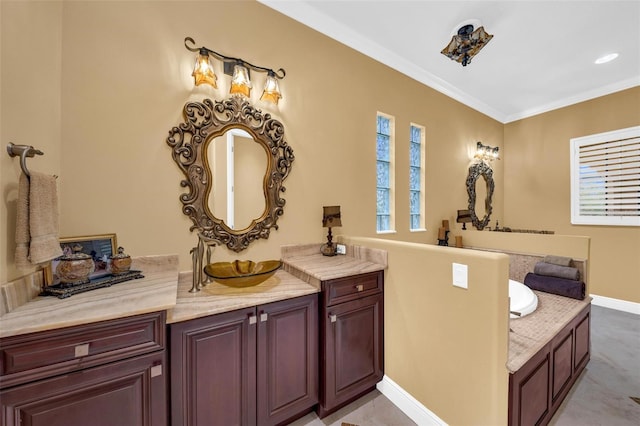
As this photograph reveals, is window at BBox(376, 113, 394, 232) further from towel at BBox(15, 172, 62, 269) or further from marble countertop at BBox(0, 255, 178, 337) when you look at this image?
towel at BBox(15, 172, 62, 269)

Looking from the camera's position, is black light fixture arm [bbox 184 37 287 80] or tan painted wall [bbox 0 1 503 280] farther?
black light fixture arm [bbox 184 37 287 80]

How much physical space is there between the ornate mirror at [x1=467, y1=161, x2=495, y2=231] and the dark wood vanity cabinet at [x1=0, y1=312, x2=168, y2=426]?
4.30 metres

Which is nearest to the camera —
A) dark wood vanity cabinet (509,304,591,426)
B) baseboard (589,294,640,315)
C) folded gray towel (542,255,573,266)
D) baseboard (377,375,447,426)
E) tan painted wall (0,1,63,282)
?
tan painted wall (0,1,63,282)

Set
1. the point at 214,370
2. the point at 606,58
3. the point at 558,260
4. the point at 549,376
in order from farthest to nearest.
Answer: the point at 606,58, the point at 558,260, the point at 549,376, the point at 214,370

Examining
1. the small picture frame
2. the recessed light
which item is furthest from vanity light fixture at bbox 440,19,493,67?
the small picture frame

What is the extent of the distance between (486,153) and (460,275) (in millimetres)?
3681

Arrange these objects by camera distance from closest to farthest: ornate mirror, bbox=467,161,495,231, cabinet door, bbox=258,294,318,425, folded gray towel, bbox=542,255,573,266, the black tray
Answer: the black tray < cabinet door, bbox=258,294,318,425 < folded gray towel, bbox=542,255,573,266 < ornate mirror, bbox=467,161,495,231

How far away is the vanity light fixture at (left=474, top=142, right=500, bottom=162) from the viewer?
404 cm

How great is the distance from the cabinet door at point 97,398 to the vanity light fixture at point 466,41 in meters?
3.49

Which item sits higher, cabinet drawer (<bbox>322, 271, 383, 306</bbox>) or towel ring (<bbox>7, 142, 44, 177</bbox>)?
towel ring (<bbox>7, 142, 44, 177</bbox>)

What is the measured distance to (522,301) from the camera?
2.12 meters

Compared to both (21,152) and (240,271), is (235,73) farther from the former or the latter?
(240,271)

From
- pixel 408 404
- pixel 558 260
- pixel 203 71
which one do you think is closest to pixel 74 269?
pixel 203 71

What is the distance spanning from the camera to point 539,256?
263cm
